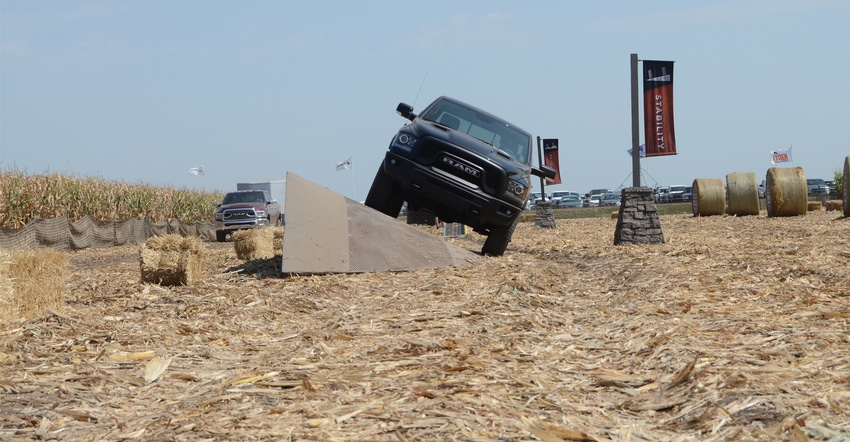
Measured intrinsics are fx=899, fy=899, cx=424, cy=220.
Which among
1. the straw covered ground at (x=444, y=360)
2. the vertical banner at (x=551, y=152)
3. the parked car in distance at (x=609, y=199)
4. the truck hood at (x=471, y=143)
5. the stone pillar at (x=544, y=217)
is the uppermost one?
the vertical banner at (x=551, y=152)

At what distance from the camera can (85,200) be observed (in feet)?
94.0

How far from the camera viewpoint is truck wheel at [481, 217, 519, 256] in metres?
12.8

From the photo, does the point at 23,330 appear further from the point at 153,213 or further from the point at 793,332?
the point at 153,213

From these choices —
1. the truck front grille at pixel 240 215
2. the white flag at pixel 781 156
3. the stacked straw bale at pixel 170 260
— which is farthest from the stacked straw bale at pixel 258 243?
the white flag at pixel 781 156

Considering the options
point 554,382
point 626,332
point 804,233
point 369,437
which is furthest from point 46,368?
point 804,233

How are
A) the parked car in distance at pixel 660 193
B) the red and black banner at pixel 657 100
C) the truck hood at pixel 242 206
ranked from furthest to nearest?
1. the parked car in distance at pixel 660 193
2. the truck hood at pixel 242 206
3. the red and black banner at pixel 657 100

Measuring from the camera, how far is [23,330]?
6672mm

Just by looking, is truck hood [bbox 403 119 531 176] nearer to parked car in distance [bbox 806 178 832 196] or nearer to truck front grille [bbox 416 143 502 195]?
truck front grille [bbox 416 143 502 195]

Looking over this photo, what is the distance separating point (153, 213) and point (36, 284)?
90.0ft

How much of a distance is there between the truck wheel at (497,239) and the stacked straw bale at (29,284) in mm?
6324

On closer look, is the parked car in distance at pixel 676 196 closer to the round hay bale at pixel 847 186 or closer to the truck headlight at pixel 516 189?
the round hay bale at pixel 847 186

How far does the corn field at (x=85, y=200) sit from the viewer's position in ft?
80.8

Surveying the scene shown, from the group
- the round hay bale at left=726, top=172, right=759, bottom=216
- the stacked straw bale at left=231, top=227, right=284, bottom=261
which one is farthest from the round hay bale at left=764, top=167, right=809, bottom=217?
the stacked straw bale at left=231, top=227, right=284, bottom=261

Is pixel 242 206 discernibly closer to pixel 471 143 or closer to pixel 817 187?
pixel 471 143
